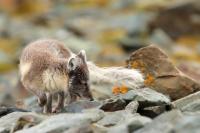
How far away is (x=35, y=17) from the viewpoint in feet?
227

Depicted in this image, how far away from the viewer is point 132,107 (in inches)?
632

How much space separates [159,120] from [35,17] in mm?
56192

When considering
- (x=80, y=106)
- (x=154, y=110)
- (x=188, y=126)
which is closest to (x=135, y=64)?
(x=80, y=106)

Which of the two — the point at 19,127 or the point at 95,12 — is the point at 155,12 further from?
the point at 19,127

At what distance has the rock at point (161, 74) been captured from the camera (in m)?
19.5

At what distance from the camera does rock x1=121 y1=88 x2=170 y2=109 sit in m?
16.3

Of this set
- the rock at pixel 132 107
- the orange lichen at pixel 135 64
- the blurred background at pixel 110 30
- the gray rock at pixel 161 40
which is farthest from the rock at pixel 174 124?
the gray rock at pixel 161 40

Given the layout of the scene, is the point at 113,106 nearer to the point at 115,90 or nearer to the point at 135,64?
the point at 115,90

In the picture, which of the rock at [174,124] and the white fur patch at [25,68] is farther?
the white fur patch at [25,68]

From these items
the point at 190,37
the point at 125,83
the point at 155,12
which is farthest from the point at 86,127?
the point at 155,12

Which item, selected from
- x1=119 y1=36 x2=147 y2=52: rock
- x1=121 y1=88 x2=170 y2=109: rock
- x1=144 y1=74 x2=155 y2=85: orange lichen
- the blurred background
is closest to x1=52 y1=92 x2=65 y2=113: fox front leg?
x1=121 y1=88 x2=170 y2=109: rock

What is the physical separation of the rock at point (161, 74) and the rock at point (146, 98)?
2704 mm

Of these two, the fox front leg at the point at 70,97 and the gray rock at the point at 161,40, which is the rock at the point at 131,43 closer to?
the gray rock at the point at 161,40

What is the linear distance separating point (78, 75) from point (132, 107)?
7.55 ft
